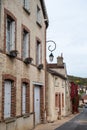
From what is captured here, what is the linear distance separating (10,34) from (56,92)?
57.7ft

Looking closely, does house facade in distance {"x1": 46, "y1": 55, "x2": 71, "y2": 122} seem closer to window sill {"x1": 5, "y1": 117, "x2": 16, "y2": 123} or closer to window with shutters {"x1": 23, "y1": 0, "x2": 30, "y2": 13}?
window with shutters {"x1": 23, "y1": 0, "x2": 30, "y2": 13}

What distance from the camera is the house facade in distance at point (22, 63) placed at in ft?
66.3

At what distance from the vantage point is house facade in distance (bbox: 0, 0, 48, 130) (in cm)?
2022

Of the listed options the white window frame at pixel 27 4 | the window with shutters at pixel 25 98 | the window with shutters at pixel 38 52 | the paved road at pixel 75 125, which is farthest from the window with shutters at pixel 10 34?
the paved road at pixel 75 125

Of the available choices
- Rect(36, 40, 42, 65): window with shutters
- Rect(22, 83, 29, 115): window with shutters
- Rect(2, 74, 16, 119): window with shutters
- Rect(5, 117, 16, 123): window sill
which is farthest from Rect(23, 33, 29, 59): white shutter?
Rect(5, 117, 16, 123): window sill

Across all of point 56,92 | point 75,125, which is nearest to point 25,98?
point 75,125

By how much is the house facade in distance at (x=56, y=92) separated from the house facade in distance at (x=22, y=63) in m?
3.13

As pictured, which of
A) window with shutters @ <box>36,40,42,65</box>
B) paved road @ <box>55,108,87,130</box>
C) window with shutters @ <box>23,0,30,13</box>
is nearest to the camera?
window with shutters @ <box>23,0,30,13</box>

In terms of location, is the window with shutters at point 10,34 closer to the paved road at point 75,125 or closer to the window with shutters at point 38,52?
the window with shutters at point 38,52

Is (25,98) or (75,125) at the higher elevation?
(25,98)

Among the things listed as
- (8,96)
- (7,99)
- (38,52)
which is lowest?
(7,99)

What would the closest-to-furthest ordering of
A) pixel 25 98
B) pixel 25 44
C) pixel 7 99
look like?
pixel 7 99 → pixel 25 98 → pixel 25 44

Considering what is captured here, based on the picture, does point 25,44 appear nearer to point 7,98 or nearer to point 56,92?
point 7,98

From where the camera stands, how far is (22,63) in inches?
925
